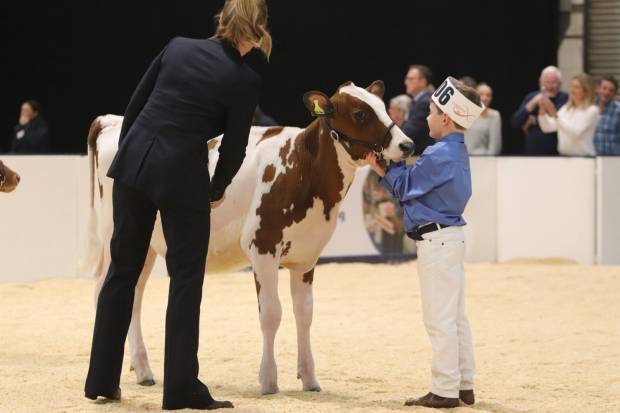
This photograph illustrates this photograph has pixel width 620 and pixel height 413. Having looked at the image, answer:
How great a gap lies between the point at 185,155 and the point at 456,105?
4.57ft

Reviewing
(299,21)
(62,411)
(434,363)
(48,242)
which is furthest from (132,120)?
(299,21)

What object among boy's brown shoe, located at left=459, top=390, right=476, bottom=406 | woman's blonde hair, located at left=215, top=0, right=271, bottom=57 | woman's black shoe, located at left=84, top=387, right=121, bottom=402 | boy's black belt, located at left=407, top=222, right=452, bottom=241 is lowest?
boy's brown shoe, located at left=459, top=390, right=476, bottom=406

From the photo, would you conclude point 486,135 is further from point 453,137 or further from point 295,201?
point 453,137

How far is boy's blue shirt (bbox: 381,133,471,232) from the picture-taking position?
19.8 feet

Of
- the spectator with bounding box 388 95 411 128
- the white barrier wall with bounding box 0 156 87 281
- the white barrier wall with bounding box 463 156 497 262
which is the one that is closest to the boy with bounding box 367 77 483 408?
the white barrier wall with bounding box 0 156 87 281

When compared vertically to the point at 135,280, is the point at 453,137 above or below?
above

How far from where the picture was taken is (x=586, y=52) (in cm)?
1955

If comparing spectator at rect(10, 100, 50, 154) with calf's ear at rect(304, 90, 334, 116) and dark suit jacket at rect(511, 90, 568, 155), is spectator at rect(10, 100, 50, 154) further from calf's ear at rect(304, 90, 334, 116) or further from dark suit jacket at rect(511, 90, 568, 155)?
calf's ear at rect(304, 90, 334, 116)

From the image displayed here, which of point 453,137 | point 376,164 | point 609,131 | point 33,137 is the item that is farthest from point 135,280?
point 33,137

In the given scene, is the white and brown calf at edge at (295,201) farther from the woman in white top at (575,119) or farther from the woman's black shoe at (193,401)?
the woman in white top at (575,119)

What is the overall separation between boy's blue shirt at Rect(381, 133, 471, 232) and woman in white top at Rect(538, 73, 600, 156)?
7.61 metres

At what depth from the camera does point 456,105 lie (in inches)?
241

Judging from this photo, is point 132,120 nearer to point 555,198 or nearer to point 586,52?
point 555,198

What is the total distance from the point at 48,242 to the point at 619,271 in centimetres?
561
